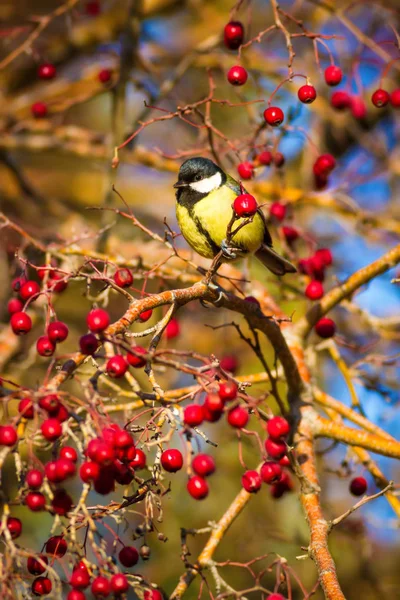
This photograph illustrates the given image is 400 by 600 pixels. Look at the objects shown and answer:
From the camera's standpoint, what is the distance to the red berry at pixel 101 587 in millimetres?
1984

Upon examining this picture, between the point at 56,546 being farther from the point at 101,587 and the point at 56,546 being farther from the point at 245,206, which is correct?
the point at 245,206

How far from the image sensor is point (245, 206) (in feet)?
8.39

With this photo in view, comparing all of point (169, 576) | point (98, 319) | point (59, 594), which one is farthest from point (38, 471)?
point (169, 576)

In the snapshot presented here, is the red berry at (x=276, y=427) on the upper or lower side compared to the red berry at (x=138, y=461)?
upper

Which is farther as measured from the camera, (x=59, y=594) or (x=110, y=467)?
(x=110, y=467)

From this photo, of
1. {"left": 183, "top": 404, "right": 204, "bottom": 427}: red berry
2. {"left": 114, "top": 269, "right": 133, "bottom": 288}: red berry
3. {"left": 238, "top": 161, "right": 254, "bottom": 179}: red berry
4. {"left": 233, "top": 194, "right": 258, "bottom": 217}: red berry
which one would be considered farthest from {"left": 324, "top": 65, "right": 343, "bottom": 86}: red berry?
{"left": 183, "top": 404, "right": 204, "bottom": 427}: red berry

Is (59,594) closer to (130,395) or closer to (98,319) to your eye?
(98,319)

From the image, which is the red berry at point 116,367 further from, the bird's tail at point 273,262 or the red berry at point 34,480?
the bird's tail at point 273,262

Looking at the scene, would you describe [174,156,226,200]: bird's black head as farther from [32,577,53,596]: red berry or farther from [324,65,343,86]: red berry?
[32,577,53,596]: red berry

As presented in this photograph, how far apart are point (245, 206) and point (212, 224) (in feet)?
3.50

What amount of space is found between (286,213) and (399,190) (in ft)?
7.30

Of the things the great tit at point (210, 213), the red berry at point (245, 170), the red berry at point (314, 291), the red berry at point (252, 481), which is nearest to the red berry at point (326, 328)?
the red berry at point (314, 291)

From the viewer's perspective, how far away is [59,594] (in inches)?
74.5

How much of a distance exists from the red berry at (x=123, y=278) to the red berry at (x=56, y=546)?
34.9 inches
